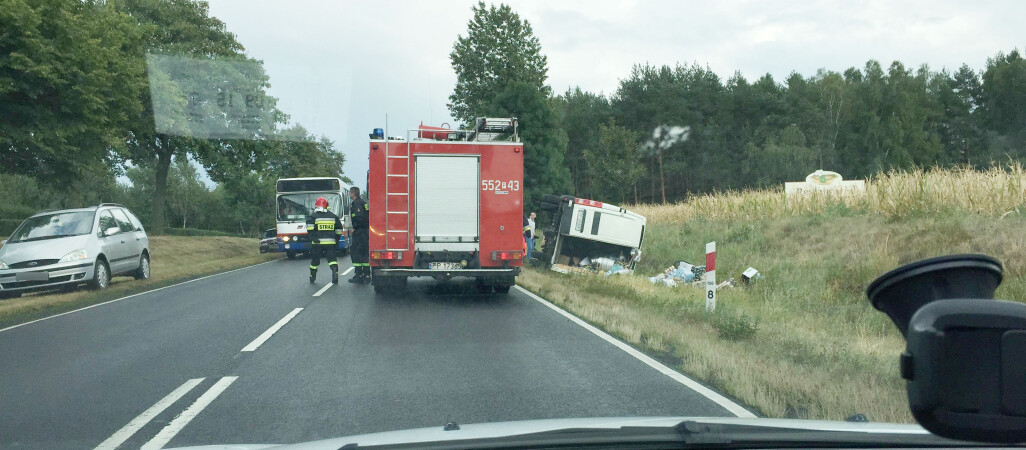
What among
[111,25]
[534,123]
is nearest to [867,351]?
[111,25]

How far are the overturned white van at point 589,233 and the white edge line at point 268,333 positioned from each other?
32.3 feet

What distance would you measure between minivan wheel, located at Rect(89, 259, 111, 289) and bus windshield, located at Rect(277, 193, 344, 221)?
13.3 meters

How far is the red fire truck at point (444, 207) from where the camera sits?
534 inches

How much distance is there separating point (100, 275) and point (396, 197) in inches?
283

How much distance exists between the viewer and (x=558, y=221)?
Result: 21203mm

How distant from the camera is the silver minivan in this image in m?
15.3

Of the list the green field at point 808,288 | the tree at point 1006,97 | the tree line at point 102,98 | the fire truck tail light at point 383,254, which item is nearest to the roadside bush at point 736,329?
the green field at point 808,288

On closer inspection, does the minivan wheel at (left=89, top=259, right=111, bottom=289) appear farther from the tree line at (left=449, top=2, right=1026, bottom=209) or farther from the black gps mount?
the tree line at (left=449, top=2, right=1026, bottom=209)

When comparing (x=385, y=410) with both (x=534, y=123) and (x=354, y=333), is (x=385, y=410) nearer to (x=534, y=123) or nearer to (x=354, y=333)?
(x=354, y=333)

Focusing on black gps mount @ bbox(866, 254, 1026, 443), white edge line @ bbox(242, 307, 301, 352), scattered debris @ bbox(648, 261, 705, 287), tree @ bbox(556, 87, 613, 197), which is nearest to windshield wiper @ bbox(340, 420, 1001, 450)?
black gps mount @ bbox(866, 254, 1026, 443)

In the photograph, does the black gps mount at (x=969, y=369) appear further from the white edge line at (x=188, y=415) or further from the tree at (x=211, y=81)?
the tree at (x=211, y=81)

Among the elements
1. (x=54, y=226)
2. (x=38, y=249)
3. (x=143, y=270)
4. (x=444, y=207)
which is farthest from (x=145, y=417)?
(x=143, y=270)

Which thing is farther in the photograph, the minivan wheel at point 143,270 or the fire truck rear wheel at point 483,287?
the minivan wheel at point 143,270

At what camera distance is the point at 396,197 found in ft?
44.6
